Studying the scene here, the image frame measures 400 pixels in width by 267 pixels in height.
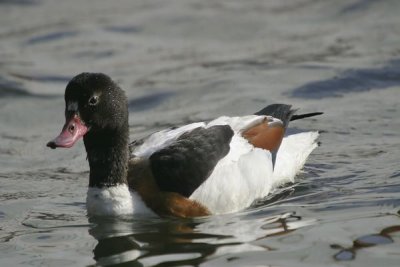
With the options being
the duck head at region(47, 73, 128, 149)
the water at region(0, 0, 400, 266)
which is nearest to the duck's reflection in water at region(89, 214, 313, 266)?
the water at region(0, 0, 400, 266)

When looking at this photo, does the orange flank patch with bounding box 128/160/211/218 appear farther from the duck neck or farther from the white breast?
the duck neck

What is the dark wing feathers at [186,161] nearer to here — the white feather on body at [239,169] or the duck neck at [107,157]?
the white feather on body at [239,169]

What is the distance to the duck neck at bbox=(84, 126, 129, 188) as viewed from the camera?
8828 mm

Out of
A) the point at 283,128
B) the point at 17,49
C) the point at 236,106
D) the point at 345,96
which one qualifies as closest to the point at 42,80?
the point at 17,49

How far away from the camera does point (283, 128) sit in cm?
1001

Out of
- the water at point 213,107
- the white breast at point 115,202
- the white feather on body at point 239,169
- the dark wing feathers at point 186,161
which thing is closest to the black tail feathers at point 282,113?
the white feather on body at point 239,169

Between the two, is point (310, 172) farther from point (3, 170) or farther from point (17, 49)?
point (17, 49)

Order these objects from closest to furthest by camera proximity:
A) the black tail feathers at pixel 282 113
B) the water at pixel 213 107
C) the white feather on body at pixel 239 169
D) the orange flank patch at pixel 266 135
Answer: the water at pixel 213 107 → the white feather on body at pixel 239 169 → the orange flank patch at pixel 266 135 → the black tail feathers at pixel 282 113

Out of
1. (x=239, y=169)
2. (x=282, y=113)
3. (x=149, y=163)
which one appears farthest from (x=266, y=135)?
(x=149, y=163)

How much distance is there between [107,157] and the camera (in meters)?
8.86

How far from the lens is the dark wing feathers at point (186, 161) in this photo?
342 inches

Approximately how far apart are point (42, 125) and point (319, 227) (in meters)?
5.82

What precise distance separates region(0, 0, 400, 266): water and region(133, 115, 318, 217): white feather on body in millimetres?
158

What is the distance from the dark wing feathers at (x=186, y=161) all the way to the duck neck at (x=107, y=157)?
0.98 feet
